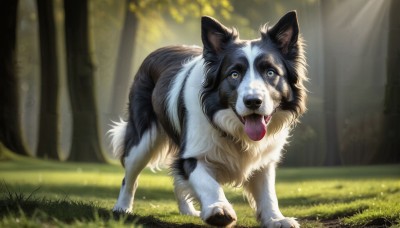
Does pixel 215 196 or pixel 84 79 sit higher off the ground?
pixel 215 196

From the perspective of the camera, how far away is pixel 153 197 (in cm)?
1095

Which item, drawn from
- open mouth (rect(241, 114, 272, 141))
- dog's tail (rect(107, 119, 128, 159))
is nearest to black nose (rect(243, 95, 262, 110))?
open mouth (rect(241, 114, 272, 141))

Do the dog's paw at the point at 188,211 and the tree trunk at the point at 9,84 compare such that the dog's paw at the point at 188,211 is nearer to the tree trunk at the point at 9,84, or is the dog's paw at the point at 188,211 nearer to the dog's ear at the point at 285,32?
the dog's ear at the point at 285,32

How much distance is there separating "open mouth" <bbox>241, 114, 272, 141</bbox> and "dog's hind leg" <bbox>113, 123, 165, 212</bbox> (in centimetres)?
208

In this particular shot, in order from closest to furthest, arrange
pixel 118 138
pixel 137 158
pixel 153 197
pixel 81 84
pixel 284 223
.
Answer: pixel 284 223, pixel 137 158, pixel 118 138, pixel 153 197, pixel 81 84

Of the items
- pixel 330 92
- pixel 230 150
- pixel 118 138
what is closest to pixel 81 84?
pixel 330 92

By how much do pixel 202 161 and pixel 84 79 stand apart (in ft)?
38.3

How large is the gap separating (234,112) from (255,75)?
1.46ft

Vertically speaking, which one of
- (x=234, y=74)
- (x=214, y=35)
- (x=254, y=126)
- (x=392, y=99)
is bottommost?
(x=392, y=99)

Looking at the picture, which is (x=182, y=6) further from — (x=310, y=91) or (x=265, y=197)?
(x=265, y=197)

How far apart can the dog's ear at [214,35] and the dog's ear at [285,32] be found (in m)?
0.40

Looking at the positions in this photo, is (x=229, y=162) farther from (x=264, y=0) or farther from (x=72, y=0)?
(x=264, y=0)

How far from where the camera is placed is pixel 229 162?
652cm

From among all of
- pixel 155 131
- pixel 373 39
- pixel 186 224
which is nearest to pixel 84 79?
pixel 373 39
